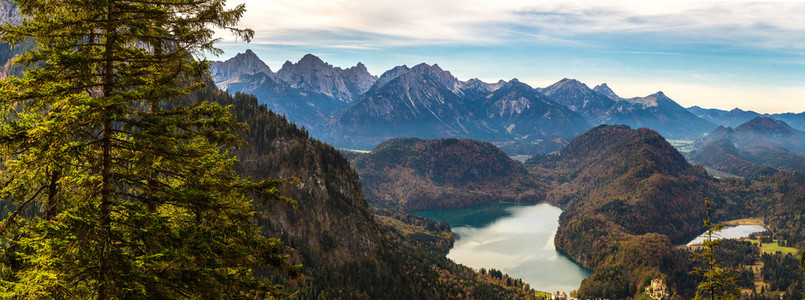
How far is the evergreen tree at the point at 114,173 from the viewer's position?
1424 centimetres

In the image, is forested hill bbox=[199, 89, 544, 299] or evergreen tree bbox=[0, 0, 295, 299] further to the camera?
forested hill bbox=[199, 89, 544, 299]

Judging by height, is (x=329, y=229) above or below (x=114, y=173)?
below

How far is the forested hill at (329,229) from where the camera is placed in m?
137

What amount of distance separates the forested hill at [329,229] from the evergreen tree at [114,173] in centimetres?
10313

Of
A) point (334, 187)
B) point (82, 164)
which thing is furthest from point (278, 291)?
point (334, 187)

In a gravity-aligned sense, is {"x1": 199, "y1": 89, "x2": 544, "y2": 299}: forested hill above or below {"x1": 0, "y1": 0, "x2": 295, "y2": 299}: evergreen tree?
below

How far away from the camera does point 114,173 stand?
1593 cm

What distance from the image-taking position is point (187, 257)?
16359mm

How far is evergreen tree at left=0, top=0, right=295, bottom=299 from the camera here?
46.7ft

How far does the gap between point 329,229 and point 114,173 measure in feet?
457

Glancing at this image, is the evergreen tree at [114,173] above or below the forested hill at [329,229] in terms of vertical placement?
above

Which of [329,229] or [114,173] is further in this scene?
[329,229]

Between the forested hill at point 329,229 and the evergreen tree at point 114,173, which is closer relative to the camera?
the evergreen tree at point 114,173

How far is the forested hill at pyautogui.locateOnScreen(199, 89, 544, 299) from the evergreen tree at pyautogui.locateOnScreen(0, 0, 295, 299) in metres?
103
